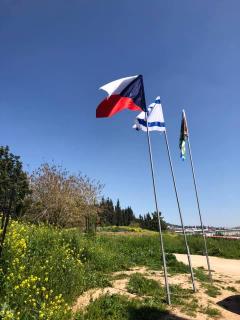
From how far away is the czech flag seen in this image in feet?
29.3

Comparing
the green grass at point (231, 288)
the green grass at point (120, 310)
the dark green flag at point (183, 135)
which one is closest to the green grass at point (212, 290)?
the green grass at point (231, 288)

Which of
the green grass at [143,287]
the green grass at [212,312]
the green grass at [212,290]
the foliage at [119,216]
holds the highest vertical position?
the foliage at [119,216]

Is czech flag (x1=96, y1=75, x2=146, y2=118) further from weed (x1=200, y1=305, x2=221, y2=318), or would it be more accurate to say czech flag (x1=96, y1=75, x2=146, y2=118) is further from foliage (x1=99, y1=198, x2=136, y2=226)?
foliage (x1=99, y1=198, x2=136, y2=226)

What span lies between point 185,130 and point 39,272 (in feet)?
24.2

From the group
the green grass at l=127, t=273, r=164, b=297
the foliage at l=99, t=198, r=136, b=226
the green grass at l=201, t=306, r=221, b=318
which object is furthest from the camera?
the foliage at l=99, t=198, r=136, b=226

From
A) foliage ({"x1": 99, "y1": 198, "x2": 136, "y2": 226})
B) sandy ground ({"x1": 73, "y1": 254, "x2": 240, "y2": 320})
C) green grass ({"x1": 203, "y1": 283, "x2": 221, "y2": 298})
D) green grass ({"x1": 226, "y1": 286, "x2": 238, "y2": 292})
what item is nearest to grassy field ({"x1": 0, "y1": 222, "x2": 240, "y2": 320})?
sandy ground ({"x1": 73, "y1": 254, "x2": 240, "y2": 320})

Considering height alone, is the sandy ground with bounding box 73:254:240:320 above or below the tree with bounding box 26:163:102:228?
below

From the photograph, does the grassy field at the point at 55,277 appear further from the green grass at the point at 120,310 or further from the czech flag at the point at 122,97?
the czech flag at the point at 122,97

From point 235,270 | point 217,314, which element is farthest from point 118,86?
point 235,270

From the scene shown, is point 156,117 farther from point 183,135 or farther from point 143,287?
point 143,287

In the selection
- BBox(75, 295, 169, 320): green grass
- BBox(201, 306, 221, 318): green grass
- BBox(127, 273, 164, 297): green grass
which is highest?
BBox(127, 273, 164, 297): green grass

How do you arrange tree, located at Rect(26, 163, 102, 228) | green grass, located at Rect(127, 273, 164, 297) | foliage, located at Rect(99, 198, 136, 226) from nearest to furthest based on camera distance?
green grass, located at Rect(127, 273, 164, 297), tree, located at Rect(26, 163, 102, 228), foliage, located at Rect(99, 198, 136, 226)

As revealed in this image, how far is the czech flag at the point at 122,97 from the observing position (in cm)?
894

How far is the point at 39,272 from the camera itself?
7.36 m
